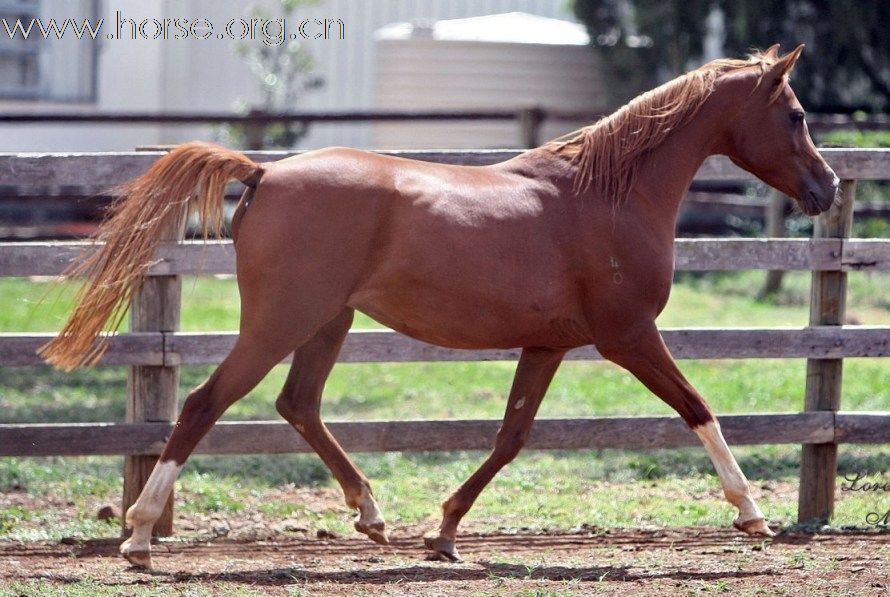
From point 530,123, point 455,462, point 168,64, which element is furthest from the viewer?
point 168,64

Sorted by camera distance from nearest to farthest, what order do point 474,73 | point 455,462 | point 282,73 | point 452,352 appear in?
point 452,352
point 455,462
point 474,73
point 282,73

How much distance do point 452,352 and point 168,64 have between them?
38.4 ft

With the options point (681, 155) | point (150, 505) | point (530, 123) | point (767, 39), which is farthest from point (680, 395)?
point (767, 39)

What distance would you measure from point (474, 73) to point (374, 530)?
38.2 ft

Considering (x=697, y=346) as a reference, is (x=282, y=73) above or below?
above

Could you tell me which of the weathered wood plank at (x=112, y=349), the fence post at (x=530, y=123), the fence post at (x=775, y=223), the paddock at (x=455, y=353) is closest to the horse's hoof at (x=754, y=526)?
the paddock at (x=455, y=353)

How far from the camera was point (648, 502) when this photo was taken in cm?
588

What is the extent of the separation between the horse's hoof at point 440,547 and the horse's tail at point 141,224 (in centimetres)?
150

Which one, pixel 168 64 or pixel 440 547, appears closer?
pixel 440 547

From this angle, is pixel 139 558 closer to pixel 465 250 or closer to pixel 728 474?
pixel 465 250

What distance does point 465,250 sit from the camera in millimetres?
4531

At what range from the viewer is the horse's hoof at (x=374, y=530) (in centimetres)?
479

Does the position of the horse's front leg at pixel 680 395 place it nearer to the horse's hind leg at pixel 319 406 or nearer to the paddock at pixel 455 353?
the paddock at pixel 455 353

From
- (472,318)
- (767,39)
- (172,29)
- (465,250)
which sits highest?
(767,39)
